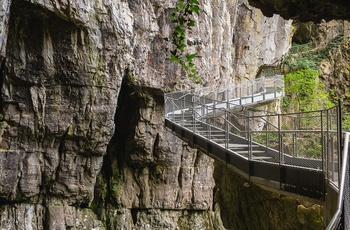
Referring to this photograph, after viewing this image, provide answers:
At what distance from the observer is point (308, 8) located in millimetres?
5020

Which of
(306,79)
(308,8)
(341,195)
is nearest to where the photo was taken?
A: (341,195)

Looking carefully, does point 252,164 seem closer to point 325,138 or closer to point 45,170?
point 325,138

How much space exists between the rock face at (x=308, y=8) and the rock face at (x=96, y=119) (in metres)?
5.00

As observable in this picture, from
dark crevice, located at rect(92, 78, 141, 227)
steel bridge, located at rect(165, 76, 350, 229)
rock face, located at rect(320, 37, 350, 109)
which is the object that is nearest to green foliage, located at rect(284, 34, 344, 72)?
rock face, located at rect(320, 37, 350, 109)

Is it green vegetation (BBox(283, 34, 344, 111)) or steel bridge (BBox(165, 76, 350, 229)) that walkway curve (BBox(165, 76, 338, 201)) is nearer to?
steel bridge (BBox(165, 76, 350, 229))

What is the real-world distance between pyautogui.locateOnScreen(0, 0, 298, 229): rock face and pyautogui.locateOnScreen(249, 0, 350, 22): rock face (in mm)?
5002

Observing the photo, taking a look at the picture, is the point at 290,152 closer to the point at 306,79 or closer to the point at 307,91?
the point at 307,91

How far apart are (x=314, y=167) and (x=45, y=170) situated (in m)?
9.06

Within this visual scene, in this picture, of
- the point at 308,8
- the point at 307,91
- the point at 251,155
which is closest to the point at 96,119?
the point at 251,155

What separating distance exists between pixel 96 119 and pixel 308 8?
28.3 ft

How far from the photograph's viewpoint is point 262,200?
18359 mm

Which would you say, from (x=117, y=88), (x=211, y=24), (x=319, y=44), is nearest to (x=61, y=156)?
(x=117, y=88)

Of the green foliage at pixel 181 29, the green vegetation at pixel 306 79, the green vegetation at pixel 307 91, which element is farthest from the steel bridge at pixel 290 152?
the green vegetation at pixel 306 79

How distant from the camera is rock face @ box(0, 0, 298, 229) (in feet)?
36.2
